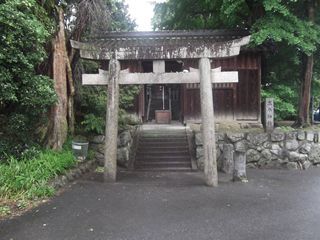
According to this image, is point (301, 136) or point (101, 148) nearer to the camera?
point (101, 148)

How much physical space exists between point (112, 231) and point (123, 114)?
844 centimetres

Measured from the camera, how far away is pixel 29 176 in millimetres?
8266

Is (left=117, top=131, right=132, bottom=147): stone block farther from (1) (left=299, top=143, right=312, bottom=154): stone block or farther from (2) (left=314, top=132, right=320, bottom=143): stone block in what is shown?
(2) (left=314, top=132, right=320, bottom=143): stone block

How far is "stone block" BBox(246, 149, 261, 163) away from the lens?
531 inches

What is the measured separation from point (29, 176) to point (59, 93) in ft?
12.6

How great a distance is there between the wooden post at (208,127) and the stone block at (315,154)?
18.6ft

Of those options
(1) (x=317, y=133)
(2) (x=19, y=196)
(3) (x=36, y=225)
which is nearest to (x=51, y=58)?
(2) (x=19, y=196)

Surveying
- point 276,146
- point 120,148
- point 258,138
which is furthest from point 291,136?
point 120,148

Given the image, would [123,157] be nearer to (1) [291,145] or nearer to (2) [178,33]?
(1) [291,145]

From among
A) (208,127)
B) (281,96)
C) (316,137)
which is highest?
(281,96)

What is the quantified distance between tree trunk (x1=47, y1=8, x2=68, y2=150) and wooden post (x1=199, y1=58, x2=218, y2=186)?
442cm

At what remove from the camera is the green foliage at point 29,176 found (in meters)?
7.81

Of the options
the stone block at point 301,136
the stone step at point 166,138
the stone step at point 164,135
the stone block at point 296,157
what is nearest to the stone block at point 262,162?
the stone block at point 296,157

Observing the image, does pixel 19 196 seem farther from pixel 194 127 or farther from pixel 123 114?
pixel 194 127
